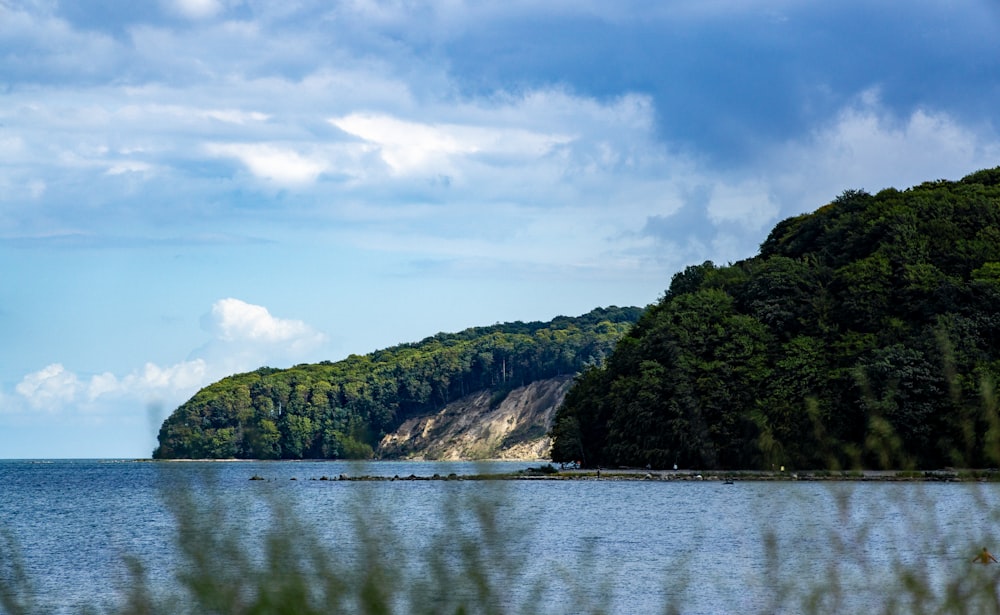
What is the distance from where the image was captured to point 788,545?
41062mm

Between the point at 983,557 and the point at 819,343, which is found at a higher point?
the point at 819,343

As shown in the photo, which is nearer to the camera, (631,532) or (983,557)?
(983,557)

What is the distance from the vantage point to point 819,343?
318ft

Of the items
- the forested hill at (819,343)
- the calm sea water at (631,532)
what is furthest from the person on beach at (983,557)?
the forested hill at (819,343)

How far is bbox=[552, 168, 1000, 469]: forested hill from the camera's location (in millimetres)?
85062

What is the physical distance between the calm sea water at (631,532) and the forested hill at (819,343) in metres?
8.46


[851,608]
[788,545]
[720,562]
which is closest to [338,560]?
[851,608]

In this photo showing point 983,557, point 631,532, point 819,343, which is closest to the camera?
point 983,557

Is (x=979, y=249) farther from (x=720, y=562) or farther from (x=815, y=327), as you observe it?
(x=720, y=562)

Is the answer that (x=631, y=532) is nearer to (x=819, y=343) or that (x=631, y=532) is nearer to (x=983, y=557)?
(x=983, y=557)

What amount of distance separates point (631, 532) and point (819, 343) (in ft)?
172

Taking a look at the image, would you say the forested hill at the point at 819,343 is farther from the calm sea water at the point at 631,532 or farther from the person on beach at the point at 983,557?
the person on beach at the point at 983,557

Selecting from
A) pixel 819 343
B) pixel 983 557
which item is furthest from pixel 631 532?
pixel 819 343

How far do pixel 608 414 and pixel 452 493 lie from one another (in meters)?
106
